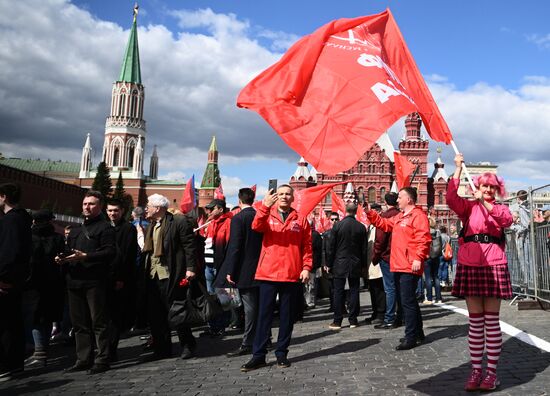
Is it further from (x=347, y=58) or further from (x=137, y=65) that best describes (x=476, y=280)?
(x=137, y=65)

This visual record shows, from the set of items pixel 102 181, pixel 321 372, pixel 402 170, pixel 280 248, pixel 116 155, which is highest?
pixel 116 155

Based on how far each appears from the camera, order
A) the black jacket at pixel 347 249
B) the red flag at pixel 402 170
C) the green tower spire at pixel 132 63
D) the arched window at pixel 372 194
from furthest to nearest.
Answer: the green tower spire at pixel 132 63
the arched window at pixel 372 194
the black jacket at pixel 347 249
the red flag at pixel 402 170

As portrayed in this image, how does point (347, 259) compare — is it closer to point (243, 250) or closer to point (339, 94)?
point (243, 250)

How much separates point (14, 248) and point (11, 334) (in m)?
1.03

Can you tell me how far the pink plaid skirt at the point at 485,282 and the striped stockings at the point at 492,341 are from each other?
219mm

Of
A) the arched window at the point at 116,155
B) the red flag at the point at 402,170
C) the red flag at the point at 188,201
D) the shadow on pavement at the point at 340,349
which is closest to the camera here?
the shadow on pavement at the point at 340,349

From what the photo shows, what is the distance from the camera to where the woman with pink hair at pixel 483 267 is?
461 centimetres

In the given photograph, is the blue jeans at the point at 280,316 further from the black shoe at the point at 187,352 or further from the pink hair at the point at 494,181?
the pink hair at the point at 494,181

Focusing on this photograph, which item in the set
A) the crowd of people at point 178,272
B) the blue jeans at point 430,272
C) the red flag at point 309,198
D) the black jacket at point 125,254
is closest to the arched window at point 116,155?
the blue jeans at point 430,272

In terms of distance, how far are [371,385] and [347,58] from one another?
3.38 m

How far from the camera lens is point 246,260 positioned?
253 inches

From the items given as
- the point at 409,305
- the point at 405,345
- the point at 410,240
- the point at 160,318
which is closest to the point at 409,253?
the point at 410,240

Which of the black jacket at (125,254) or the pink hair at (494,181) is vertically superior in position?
the pink hair at (494,181)

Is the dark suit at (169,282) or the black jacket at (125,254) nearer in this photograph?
the black jacket at (125,254)
